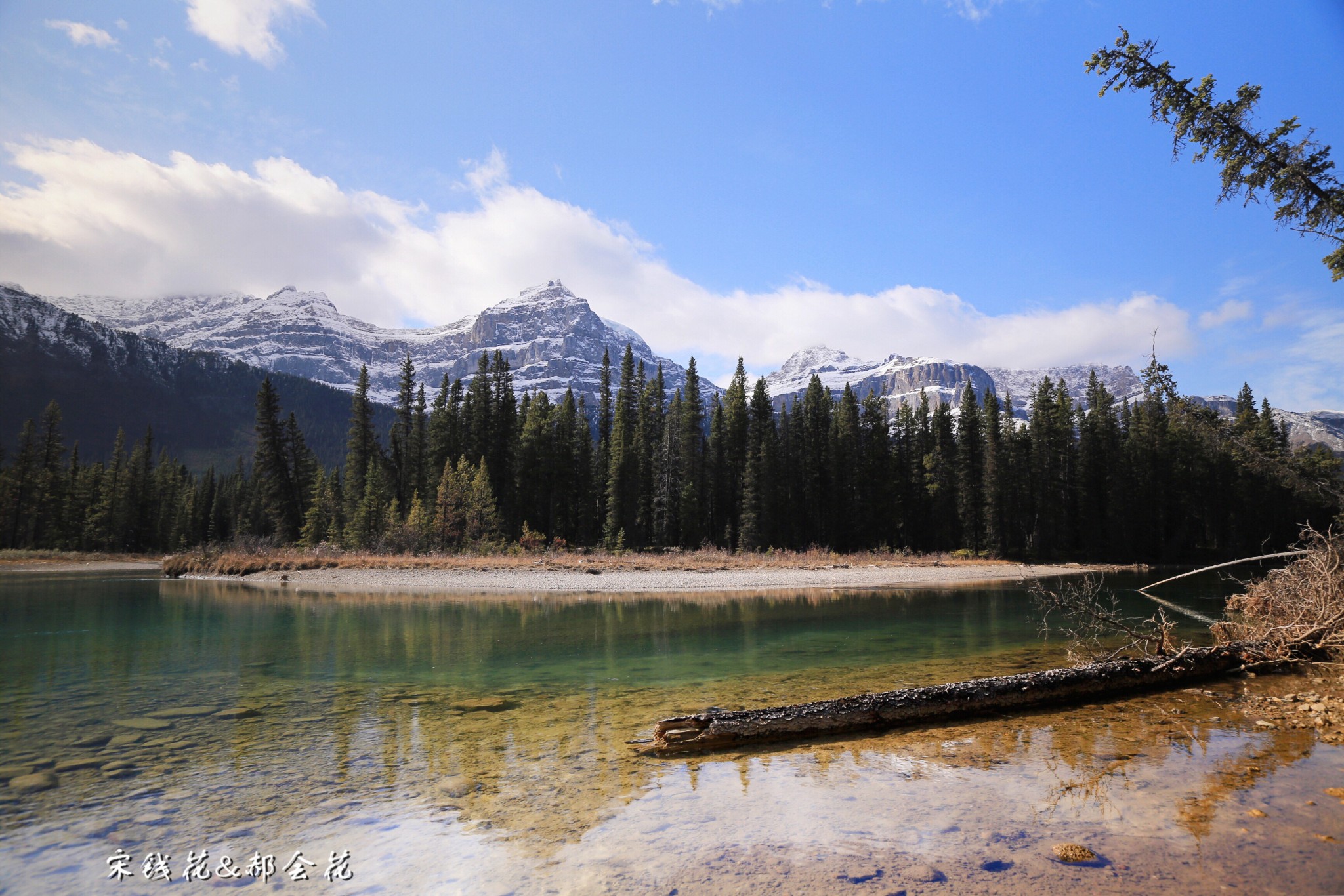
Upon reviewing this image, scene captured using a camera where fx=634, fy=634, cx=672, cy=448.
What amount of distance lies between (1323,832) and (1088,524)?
70.3m

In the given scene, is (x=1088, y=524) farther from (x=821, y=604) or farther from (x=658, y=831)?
(x=658, y=831)

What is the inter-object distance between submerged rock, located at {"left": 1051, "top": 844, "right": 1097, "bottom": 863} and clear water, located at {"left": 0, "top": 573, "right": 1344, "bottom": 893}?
0.10 meters

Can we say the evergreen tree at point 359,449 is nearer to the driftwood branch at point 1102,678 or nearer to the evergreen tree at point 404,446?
the evergreen tree at point 404,446

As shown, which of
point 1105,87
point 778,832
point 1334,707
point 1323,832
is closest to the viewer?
point 1323,832

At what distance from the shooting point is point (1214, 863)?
409 cm

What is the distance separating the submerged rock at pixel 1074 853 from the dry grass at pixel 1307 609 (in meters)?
9.42

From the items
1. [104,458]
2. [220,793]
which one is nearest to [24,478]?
[220,793]

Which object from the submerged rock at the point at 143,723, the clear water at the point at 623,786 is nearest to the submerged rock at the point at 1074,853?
the clear water at the point at 623,786

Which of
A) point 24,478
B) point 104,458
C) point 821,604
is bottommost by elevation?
point 821,604

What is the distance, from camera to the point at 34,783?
21.5 feet

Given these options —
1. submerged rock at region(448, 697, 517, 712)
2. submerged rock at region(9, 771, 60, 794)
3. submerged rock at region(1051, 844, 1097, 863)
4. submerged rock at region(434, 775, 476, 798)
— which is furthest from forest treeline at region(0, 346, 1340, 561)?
submerged rock at region(1051, 844, 1097, 863)

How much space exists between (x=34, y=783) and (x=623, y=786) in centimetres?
612

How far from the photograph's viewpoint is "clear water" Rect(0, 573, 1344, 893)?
432 centimetres

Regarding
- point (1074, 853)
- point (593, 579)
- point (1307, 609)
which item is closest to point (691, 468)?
point (593, 579)
